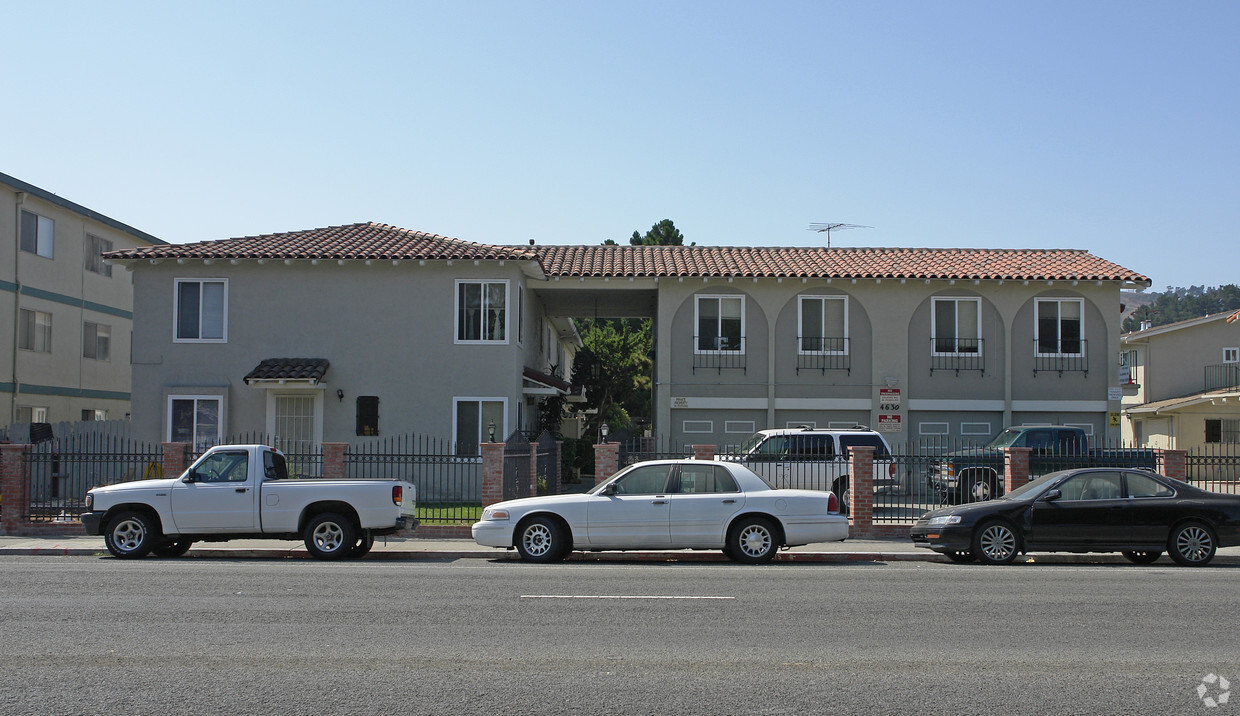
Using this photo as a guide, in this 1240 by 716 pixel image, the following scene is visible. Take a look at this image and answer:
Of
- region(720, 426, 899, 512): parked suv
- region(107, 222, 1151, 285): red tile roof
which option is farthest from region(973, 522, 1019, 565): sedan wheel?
region(107, 222, 1151, 285): red tile roof

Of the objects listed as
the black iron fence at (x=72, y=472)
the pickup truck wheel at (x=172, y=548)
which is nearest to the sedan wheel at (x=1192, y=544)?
the pickup truck wheel at (x=172, y=548)

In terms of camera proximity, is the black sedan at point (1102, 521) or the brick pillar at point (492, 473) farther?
the brick pillar at point (492, 473)

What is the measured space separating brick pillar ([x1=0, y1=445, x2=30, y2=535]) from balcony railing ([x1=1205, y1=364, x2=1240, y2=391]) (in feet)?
129

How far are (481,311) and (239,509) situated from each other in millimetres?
11090

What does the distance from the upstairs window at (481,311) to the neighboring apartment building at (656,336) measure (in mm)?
48

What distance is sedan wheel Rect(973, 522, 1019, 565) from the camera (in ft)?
48.3

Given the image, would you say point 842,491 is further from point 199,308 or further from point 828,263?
point 199,308

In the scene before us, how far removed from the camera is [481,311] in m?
25.1

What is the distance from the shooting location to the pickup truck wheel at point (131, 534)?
48.4 ft

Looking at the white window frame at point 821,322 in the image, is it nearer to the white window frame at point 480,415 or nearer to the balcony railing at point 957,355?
the balcony railing at point 957,355

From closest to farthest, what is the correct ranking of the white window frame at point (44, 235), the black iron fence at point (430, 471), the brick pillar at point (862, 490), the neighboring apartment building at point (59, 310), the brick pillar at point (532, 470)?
the brick pillar at point (862, 490)
the brick pillar at point (532, 470)
the black iron fence at point (430, 471)
the neighboring apartment building at point (59, 310)
the white window frame at point (44, 235)

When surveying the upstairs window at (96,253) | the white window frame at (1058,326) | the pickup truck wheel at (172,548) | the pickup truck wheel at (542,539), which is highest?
the upstairs window at (96,253)

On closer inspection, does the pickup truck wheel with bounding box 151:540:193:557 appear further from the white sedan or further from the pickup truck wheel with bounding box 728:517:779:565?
the pickup truck wheel with bounding box 728:517:779:565

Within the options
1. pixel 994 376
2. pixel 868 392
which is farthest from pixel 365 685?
pixel 994 376
